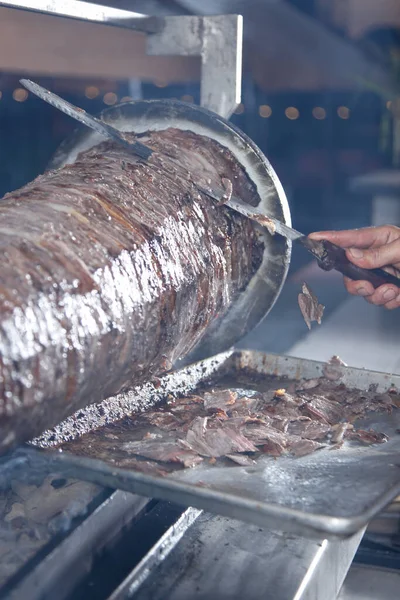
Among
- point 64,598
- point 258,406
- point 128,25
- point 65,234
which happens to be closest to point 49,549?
point 64,598

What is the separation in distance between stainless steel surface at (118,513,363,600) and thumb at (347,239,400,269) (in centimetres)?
97

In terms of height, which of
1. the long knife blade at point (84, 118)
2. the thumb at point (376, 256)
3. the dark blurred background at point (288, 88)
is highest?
the dark blurred background at point (288, 88)

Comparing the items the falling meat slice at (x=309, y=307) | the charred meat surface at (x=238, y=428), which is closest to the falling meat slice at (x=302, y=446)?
the charred meat surface at (x=238, y=428)

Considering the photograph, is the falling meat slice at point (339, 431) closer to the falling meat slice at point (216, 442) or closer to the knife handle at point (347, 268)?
the falling meat slice at point (216, 442)

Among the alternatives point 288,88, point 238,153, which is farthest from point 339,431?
point 288,88

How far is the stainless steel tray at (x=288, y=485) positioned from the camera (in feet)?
4.44

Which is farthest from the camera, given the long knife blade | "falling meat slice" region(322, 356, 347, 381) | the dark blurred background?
the dark blurred background

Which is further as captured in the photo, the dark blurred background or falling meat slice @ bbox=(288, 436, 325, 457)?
the dark blurred background

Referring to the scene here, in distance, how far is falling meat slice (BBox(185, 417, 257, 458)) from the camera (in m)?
1.73

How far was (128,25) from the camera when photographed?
8.06 ft

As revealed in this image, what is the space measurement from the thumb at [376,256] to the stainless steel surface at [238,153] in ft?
0.73

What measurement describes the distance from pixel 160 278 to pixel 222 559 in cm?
70

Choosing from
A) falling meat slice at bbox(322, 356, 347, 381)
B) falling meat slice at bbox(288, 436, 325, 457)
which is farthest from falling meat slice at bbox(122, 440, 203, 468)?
falling meat slice at bbox(322, 356, 347, 381)

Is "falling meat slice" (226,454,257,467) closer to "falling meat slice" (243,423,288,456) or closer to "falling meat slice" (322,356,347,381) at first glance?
"falling meat slice" (243,423,288,456)
